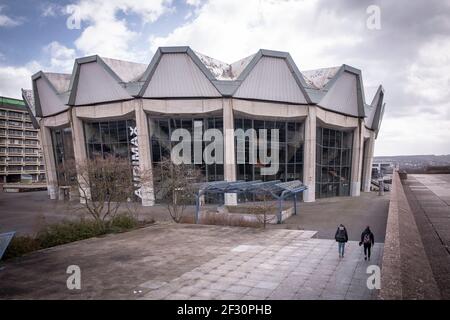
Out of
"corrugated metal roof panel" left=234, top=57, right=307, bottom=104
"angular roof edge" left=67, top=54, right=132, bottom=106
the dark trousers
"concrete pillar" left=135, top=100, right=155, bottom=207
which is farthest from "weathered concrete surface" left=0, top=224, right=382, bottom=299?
"angular roof edge" left=67, top=54, right=132, bottom=106

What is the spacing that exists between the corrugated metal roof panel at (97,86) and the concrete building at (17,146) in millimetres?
49555

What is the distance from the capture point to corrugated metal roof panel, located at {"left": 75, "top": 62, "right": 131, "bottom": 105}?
32.5 meters

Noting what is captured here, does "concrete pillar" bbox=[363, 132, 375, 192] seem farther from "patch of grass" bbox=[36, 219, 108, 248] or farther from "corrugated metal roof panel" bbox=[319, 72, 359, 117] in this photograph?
"patch of grass" bbox=[36, 219, 108, 248]

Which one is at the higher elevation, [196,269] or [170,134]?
[170,134]

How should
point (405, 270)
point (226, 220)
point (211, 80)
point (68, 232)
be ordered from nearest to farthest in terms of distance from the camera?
1. point (405, 270)
2. point (68, 232)
3. point (226, 220)
4. point (211, 80)

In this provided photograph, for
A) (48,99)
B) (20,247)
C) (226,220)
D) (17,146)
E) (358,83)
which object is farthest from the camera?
(17,146)

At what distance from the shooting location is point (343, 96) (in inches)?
1449

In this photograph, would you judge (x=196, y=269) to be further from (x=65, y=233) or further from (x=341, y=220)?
(x=341, y=220)

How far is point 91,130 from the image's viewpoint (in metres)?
37.5

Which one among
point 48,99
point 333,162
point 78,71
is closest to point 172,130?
point 78,71

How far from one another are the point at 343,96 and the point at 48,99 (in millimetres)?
38714

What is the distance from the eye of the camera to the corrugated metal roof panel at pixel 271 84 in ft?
102

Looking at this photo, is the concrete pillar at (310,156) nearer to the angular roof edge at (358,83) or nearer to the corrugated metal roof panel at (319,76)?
the angular roof edge at (358,83)
